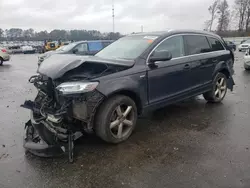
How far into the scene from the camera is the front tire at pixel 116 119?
11.3 ft

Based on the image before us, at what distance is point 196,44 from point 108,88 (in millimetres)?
2642

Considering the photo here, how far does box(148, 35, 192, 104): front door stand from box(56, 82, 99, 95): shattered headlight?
3.94 feet

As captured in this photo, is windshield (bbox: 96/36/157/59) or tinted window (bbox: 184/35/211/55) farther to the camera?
tinted window (bbox: 184/35/211/55)

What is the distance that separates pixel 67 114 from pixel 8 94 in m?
5.20

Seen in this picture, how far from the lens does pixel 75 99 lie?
3230mm

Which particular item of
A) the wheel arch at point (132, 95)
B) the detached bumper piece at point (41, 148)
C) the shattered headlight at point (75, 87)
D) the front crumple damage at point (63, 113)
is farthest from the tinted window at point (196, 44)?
Answer: the detached bumper piece at point (41, 148)

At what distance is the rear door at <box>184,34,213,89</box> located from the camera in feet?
15.8

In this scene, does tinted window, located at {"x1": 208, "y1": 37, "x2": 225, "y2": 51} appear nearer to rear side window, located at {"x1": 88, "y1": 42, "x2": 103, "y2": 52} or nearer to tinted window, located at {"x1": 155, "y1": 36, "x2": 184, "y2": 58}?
tinted window, located at {"x1": 155, "y1": 36, "x2": 184, "y2": 58}

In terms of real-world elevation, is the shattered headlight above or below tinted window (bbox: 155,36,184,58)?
below

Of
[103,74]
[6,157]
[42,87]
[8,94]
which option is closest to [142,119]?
[103,74]

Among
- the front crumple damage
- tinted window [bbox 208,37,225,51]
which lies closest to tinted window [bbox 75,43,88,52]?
tinted window [bbox 208,37,225,51]

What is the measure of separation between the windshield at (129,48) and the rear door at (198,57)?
38.9 inches

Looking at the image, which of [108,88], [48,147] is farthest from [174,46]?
[48,147]

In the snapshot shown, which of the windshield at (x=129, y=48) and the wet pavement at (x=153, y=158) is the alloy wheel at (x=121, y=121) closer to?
the wet pavement at (x=153, y=158)
